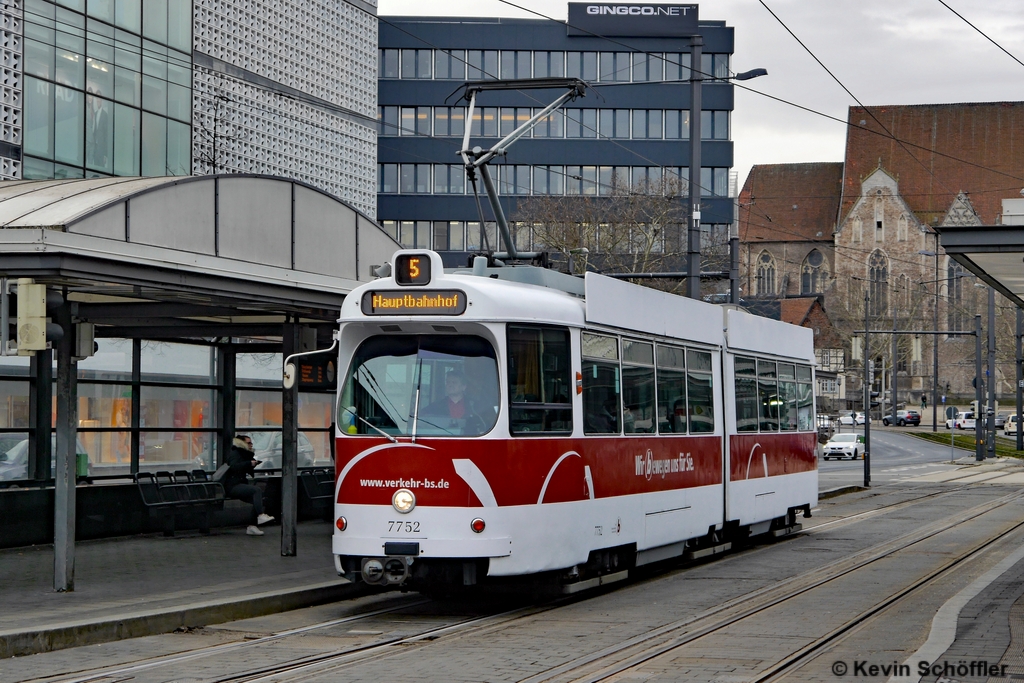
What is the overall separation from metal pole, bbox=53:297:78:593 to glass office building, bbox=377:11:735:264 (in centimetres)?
5480

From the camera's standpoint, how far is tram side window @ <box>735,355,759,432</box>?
656 inches

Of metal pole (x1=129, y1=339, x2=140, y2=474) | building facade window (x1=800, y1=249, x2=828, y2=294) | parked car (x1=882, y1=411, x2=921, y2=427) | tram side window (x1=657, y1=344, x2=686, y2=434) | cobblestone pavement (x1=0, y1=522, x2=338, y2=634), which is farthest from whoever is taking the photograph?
building facade window (x1=800, y1=249, x2=828, y2=294)

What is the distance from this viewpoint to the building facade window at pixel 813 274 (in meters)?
114

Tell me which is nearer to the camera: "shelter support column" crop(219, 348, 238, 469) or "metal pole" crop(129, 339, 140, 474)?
"metal pole" crop(129, 339, 140, 474)

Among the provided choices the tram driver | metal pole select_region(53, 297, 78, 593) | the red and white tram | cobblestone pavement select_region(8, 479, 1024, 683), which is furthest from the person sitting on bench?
the tram driver

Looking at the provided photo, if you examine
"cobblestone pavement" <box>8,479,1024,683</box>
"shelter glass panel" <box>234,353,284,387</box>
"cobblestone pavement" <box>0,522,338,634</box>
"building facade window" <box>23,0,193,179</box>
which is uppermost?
"building facade window" <box>23,0,193,179</box>

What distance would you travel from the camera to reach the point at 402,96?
6856 cm

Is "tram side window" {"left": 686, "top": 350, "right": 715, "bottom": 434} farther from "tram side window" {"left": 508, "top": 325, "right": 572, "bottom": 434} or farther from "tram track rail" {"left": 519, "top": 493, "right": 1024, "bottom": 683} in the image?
"tram side window" {"left": 508, "top": 325, "right": 572, "bottom": 434}

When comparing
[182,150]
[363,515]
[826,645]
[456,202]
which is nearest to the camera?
Result: [826,645]

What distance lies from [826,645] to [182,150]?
1992cm

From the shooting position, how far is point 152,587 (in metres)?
12.5

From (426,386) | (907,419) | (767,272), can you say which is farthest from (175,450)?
(767,272)

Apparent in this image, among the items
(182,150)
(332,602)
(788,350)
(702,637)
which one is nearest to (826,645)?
(702,637)

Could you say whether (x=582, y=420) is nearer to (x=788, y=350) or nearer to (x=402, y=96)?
(x=788, y=350)
